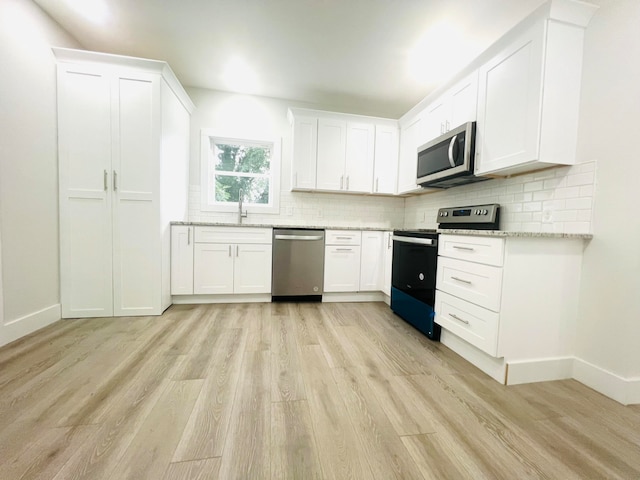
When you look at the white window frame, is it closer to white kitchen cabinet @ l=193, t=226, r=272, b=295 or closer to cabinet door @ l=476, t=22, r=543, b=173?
white kitchen cabinet @ l=193, t=226, r=272, b=295

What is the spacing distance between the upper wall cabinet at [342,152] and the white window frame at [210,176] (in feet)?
1.13

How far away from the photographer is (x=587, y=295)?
4.99 feet

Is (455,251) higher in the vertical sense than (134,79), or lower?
lower

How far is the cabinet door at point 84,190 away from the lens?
212 cm

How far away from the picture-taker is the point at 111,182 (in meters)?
2.21

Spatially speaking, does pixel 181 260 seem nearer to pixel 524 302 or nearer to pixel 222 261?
pixel 222 261

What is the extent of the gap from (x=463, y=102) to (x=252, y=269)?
2611 mm

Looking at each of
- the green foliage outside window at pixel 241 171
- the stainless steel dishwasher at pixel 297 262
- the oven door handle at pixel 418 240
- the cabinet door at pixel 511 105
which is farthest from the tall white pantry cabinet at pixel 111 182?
the cabinet door at pixel 511 105

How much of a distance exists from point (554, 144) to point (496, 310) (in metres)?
1.10

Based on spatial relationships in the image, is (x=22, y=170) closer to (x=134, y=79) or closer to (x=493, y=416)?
(x=134, y=79)

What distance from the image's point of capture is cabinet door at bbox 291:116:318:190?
3055 millimetres

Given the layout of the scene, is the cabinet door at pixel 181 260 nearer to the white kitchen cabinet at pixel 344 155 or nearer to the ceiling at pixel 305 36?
the white kitchen cabinet at pixel 344 155

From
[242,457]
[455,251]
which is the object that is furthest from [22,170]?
[455,251]

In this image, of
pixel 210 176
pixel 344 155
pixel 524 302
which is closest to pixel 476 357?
pixel 524 302
